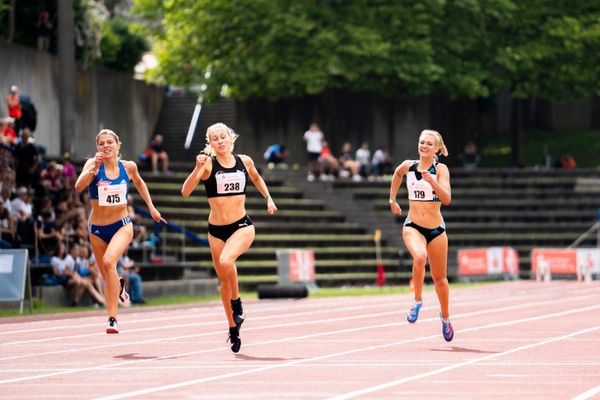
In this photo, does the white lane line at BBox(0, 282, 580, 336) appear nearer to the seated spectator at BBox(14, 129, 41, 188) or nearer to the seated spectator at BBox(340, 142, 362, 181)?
the seated spectator at BBox(14, 129, 41, 188)

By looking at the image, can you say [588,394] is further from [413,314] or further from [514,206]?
[514,206]

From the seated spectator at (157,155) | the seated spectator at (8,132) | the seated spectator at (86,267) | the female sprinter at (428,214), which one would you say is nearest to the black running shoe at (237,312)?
the female sprinter at (428,214)

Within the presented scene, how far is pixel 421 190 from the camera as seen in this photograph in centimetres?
1761

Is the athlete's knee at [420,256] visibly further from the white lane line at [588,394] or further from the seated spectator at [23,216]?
the seated spectator at [23,216]

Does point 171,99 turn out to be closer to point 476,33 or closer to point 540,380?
point 476,33

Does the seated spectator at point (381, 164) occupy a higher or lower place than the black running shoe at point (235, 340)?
higher

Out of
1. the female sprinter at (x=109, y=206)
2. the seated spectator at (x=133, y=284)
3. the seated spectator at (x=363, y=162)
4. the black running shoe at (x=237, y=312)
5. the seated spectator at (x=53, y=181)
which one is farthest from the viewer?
the seated spectator at (x=363, y=162)

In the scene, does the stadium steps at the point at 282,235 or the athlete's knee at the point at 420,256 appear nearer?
the athlete's knee at the point at 420,256

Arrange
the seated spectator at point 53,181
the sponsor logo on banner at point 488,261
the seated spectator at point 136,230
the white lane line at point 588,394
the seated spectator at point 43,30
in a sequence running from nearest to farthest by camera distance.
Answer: the white lane line at point 588,394
the seated spectator at point 53,181
the seated spectator at point 136,230
the seated spectator at point 43,30
the sponsor logo on banner at point 488,261

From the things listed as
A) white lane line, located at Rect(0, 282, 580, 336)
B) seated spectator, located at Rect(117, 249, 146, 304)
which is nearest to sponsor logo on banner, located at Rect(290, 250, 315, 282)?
white lane line, located at Rect(0, 282, 580, 336)

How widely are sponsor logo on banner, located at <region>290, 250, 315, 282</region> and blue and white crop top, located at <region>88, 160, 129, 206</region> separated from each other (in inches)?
720

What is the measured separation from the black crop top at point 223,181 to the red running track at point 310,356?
1.60m

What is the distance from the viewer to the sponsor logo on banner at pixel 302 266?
119 feet

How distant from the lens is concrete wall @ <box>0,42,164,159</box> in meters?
39.5
